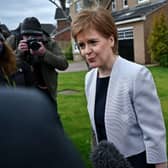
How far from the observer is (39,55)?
4766mm

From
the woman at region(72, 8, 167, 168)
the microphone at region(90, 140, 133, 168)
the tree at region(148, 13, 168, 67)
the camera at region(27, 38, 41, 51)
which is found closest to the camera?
the microphone at region(90, 140, 133, 168)

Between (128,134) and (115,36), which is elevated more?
(115,36)

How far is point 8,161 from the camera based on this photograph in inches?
44.9

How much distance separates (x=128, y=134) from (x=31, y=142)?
1.50 metres

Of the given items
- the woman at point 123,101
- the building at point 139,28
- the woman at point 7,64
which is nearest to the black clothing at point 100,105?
the woman at point 123,101

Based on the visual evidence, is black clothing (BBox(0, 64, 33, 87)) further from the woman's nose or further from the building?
the building

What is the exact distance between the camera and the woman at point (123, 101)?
2586 millimetres

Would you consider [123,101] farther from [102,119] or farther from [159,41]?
[159,41]

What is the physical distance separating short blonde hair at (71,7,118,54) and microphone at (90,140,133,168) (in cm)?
68

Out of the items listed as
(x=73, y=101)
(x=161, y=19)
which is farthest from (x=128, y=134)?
(x=161, y=19)

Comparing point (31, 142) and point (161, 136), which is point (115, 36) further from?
point (31, 142)

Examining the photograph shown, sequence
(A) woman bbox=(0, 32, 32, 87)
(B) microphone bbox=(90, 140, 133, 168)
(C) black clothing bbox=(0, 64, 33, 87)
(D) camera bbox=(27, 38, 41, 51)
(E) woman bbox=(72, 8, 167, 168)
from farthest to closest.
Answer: (D) camera bbox=(27, 38, 41, 51) < (C) black clothing bbox=(0, 64, 33, 87) < (A) woman bbox=(0, 32, 32, 87) < (E) woman bbox=(72, 8, 167, 168) < (B) microphone bbox=(90, 140, 133, 168)

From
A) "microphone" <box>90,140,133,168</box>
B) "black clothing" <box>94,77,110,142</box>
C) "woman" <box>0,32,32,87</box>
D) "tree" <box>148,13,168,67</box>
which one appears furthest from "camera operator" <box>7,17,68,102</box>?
"tree" <box>148,13,168,67</box>

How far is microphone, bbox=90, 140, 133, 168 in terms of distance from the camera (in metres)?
2.13
